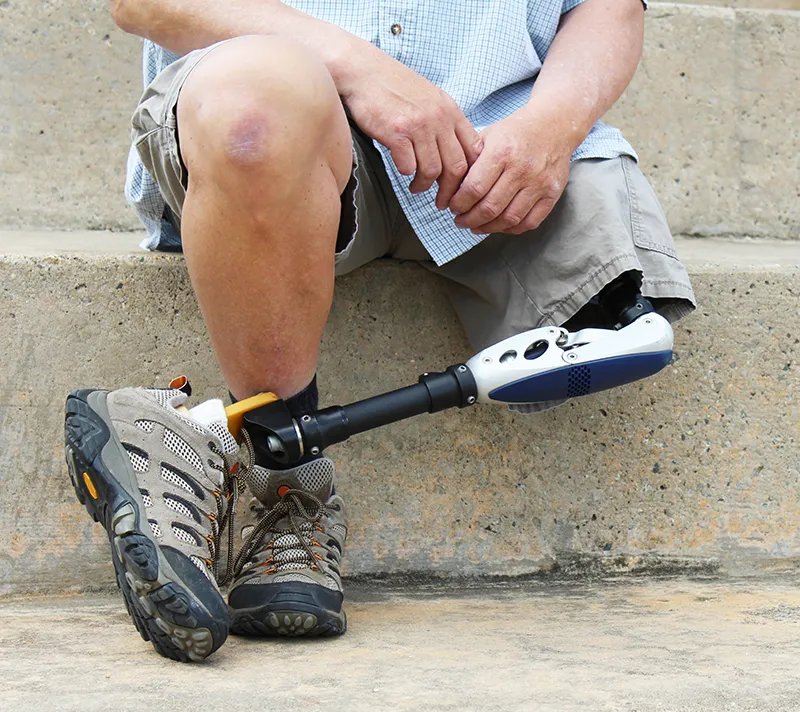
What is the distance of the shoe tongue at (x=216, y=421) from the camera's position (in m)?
0.79

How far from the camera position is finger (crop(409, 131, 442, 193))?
83 cm

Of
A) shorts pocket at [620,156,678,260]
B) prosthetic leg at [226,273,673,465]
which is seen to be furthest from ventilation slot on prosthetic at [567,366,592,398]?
shorts pocket at [620,156,678,260]

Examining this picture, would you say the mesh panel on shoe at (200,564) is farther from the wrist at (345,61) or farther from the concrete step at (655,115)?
the concrete step at (655,115)

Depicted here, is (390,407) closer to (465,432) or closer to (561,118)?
(465,432)

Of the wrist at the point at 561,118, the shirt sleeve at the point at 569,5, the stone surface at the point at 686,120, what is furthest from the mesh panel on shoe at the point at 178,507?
the stone surface at the point at 686,120

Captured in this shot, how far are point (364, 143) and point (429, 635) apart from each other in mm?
487

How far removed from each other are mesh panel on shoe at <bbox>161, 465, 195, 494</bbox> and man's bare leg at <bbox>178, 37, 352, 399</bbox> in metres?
0.13

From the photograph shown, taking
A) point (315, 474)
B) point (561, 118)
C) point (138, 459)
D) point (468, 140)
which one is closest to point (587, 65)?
point (561, 118)

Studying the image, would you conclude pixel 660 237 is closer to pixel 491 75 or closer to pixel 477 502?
→ pixel 491 75

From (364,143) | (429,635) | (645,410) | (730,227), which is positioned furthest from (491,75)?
(730,227)

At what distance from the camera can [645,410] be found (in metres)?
1.09

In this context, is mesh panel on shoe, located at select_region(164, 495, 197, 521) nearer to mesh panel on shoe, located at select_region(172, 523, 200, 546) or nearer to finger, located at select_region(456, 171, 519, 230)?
mesh panel on shoe, located at select_region(172, 523, 200, 546)

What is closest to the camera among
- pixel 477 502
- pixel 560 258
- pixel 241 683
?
pixel 241 683

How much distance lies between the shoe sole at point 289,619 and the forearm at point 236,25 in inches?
18.2
